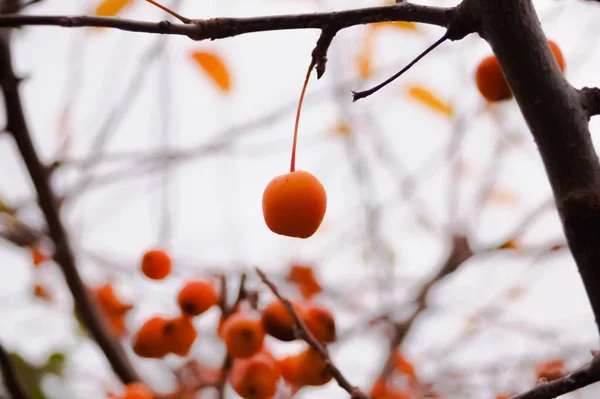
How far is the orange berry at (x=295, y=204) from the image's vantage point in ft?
0.98

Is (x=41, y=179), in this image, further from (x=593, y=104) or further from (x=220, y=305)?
(x=593, y=104)

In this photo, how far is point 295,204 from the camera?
0.30 meters

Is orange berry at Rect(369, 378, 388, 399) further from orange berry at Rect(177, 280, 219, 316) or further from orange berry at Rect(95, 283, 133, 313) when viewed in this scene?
orange berry at Rect(95, 283, 133, 313)

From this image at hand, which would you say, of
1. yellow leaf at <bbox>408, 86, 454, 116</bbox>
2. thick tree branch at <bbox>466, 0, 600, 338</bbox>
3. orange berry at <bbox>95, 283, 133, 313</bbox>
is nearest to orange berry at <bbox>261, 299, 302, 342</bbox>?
thick tree branch at <bbox>466, 0, 600, 338</bbox>

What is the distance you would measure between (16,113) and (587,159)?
406 mm

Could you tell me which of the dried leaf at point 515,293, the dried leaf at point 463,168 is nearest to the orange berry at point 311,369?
the dried leaf at point 463,168

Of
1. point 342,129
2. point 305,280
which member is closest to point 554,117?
point 305,280

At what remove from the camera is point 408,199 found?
3.42 feet

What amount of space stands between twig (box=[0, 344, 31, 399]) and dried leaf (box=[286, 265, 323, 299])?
35 centimetres

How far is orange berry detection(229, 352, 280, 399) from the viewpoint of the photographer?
43 cm

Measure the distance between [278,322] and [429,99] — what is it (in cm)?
70

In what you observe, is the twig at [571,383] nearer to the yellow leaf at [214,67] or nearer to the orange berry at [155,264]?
the orange berry at [155,264]

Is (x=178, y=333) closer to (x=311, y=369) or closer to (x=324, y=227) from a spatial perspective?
(x=311, y=369)

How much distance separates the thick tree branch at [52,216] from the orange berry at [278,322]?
9.9 inches
